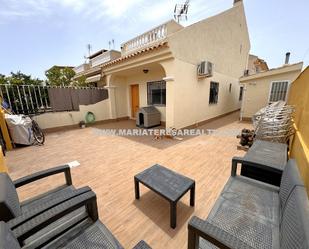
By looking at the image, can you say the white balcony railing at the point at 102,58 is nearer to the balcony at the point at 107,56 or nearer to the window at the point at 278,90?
the balcony at the point at 107,56

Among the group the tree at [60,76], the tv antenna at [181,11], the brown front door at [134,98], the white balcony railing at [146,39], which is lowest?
the brown front door at [134,98]

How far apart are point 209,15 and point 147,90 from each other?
14.7ft

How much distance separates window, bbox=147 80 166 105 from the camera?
7277 mm

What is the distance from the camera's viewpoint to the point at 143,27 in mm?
7641

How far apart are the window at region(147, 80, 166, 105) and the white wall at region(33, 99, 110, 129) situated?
2.67 meters

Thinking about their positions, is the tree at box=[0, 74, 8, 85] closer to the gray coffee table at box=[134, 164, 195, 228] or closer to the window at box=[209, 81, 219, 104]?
the gray coffee table at box=[134, 164, 195, 228]

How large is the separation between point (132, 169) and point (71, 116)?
5.43 m

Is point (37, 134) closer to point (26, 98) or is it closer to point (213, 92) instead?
point (26, 98)

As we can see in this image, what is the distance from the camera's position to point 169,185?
6.61ft

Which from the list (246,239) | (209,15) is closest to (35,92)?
(246,239)

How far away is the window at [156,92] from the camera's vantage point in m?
7.28

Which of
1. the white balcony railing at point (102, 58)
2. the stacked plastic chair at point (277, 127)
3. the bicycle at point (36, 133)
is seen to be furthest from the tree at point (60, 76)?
the stacked plastic chair at point (277, 127)

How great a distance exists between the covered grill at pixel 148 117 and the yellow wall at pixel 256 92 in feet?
18.2

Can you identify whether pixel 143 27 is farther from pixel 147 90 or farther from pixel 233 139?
pixel 233 139
